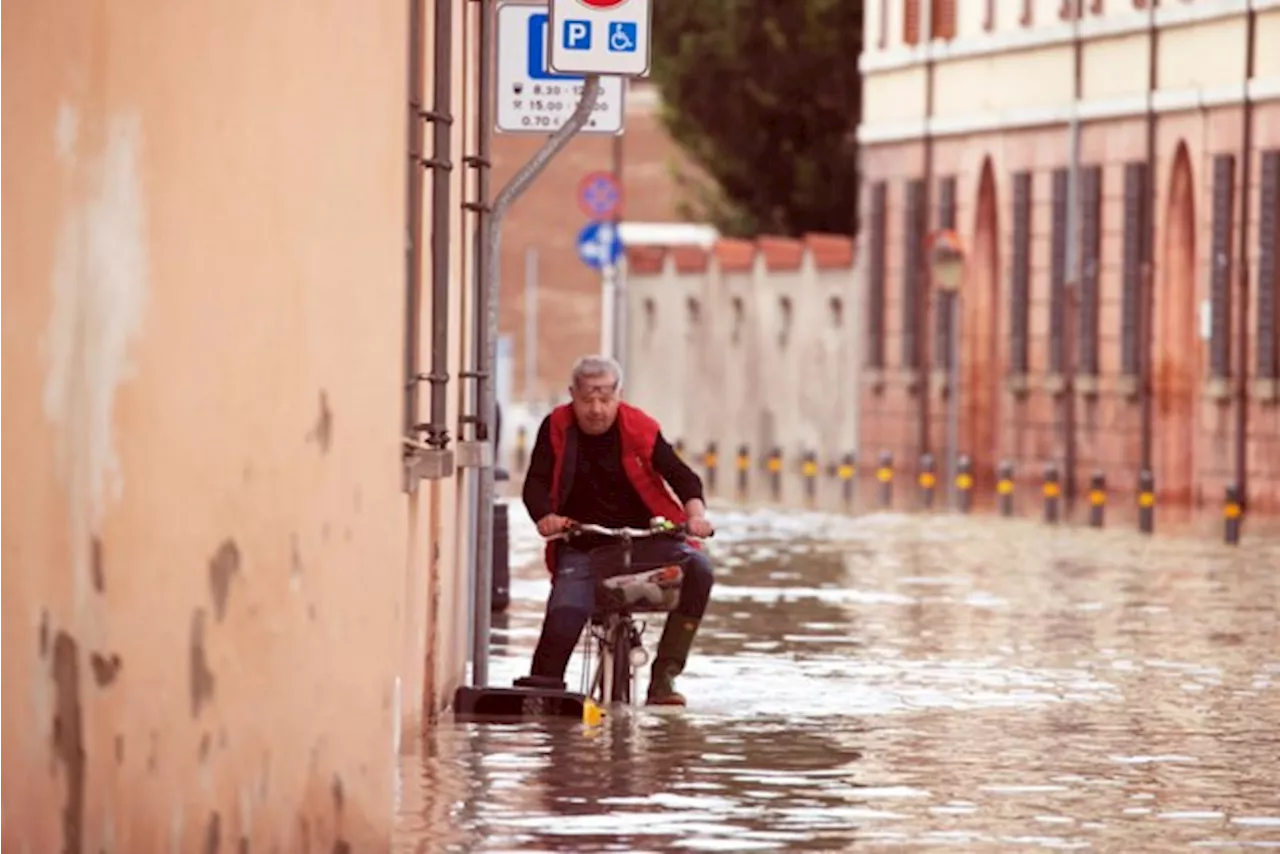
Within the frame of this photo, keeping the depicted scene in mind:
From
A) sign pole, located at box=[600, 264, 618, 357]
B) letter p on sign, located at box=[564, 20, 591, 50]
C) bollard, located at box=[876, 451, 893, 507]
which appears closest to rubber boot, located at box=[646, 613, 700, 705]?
letter p on sign, located at box=[564, 20, 591, 50]

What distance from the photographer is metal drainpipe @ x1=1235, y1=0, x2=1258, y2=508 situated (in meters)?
49.1

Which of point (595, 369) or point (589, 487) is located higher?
point (595, 369)

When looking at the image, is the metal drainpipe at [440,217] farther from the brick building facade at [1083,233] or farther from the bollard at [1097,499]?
the brick building facade at [1083,233]

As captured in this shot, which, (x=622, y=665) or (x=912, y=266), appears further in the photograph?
(x=912, y=266)

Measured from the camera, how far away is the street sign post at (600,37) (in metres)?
19.1

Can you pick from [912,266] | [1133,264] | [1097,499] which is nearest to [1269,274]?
[1133,264]

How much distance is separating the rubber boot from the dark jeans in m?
0.10

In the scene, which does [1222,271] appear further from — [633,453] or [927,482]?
[633,453]

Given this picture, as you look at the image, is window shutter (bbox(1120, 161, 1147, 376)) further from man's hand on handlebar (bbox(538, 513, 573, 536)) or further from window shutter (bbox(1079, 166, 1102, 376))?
man's hand on handlebar (bbox(538, 513, 573, 536))

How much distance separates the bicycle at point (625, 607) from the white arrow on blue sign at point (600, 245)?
134 feet

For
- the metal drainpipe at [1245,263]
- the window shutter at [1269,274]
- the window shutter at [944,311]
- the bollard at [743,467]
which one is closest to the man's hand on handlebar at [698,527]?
the metal drainpipe at [1245,263]

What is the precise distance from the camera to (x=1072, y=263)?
184 ft

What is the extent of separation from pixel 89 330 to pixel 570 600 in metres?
6.84

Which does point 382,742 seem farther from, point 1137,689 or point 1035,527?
point 1035,527
